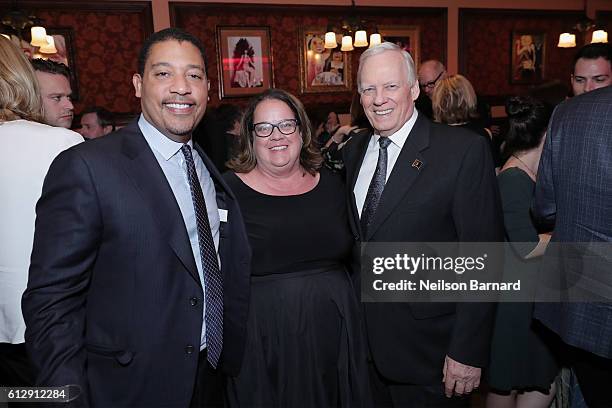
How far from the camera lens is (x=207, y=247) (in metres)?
1.57

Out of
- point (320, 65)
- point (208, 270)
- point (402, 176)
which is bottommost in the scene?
point (208, 270)

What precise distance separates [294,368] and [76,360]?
0.94m

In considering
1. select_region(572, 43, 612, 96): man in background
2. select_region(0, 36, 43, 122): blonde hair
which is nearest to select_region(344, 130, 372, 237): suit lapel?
select_region(0, 36, 43, 122): blonde hair

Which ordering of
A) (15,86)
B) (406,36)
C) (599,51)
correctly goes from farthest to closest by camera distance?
(406,36), (599,51), (15,86)

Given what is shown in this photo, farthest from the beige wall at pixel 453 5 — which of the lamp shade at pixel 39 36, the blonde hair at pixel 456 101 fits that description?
the blonde hair at pixel 456 101

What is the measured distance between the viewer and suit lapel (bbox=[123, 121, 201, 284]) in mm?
1409

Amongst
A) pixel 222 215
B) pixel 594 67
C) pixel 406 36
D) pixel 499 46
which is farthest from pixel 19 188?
pixel 499 46

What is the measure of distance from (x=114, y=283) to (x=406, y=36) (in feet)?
26.8

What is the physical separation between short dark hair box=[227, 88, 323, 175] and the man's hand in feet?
3.24

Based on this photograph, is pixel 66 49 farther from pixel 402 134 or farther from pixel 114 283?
pixel 114 283

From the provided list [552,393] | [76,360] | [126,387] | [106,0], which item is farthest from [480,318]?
[106,0]

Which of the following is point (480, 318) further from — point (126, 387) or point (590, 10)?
point (590, 10)

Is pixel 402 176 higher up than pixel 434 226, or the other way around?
pixel 402 176

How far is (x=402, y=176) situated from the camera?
71.4 inches
